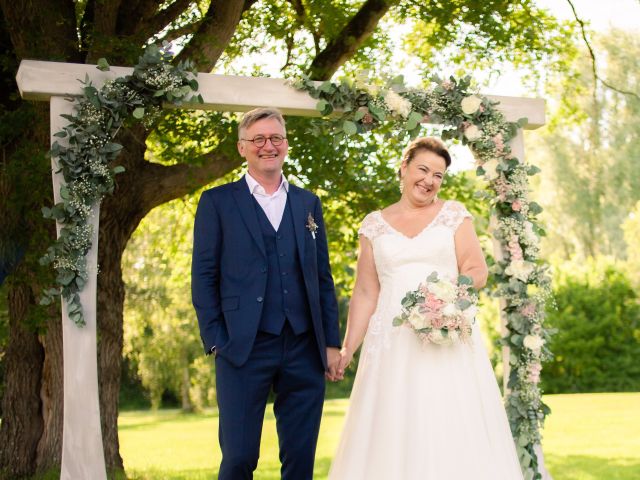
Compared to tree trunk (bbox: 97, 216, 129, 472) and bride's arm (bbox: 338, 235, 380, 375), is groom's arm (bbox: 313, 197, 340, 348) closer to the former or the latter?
bride's arm (bbox: 338, 235, 380, 375)

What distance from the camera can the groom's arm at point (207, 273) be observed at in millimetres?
3938

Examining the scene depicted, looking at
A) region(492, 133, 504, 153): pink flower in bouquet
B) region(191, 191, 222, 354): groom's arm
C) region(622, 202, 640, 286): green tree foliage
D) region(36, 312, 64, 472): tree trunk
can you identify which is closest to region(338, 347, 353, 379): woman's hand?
region(191, 191, 222, 354): groom's arm

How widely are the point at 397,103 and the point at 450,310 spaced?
1399 mm

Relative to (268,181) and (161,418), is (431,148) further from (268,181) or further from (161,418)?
(161,418)

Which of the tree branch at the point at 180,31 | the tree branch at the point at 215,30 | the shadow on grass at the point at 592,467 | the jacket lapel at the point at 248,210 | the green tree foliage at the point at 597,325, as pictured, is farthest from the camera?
the green tree foliage at the point at 597,325

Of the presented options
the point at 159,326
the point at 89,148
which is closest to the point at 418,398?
the point at 89,148

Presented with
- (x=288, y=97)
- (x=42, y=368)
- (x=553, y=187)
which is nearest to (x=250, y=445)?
(x=288, y=97)

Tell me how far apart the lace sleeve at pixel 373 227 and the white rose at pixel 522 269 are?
922 millimetres

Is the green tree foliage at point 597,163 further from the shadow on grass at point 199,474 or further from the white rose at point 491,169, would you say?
the white rose at point 491,169

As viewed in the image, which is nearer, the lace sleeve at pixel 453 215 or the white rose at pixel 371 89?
the lace sleeve at pixel 453 215

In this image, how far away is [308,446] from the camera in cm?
406

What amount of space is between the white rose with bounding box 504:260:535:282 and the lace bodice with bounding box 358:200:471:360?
0.66 m

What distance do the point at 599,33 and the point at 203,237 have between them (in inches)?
738

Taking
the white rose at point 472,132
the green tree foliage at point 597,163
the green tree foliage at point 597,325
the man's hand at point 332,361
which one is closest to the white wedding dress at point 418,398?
the man's hand at point 332,361
